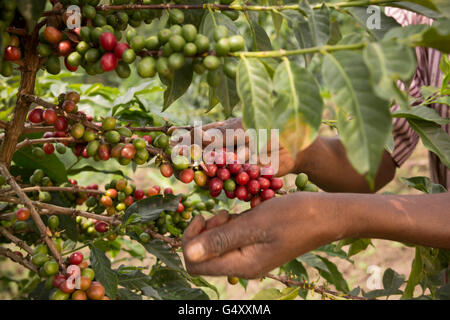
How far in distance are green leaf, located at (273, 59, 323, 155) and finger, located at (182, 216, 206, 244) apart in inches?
16.5

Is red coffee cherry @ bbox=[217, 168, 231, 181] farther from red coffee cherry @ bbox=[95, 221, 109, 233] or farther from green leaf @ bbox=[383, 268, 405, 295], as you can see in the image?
green leaf @ bbox=[383, 268, 405, 295]

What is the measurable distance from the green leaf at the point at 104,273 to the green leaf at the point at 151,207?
0.41ft

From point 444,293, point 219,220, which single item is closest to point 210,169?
point 219,220

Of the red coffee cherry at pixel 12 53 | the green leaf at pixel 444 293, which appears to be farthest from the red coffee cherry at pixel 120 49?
the green leaf at pixel 444 293

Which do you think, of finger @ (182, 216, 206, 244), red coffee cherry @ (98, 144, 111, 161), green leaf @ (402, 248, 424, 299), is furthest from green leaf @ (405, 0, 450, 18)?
green leaf @ (402, 248, 424, 299)

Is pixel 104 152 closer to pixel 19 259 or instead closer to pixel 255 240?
pixel 19 259

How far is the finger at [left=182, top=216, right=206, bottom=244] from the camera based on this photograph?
1034mm

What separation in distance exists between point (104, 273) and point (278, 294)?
2.12ft

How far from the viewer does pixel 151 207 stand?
131cm

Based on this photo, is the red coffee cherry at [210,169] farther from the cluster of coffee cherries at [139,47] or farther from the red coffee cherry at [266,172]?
the cluster of coffee cherries at [139,47]

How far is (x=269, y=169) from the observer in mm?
1207
